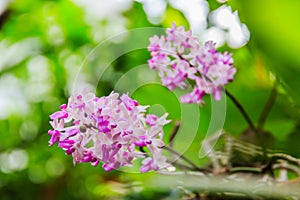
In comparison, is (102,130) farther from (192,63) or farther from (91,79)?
(91,79)

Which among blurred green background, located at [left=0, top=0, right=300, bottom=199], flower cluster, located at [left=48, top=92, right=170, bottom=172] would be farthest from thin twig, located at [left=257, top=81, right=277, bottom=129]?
flower cluster, located at [left=48, top=92, right=170, bottom=172]

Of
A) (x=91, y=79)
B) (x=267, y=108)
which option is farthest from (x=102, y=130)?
(x=91, y=79)

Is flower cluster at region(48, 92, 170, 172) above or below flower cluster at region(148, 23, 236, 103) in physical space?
below

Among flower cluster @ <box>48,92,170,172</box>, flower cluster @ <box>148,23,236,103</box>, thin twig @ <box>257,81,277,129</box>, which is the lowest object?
flower cluster @ <box>48,92,170,172</box>

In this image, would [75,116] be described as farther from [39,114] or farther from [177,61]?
[39,114]

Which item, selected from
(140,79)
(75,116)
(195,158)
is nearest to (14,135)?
(140,79)

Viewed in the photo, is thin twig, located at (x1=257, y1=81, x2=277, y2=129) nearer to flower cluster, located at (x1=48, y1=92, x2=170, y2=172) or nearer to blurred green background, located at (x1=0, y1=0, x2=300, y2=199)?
blurred green background, located at (x1=0, y1=0, x2=300, y2=199)

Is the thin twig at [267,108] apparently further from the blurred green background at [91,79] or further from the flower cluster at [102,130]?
the flower cluster at [102,130]
